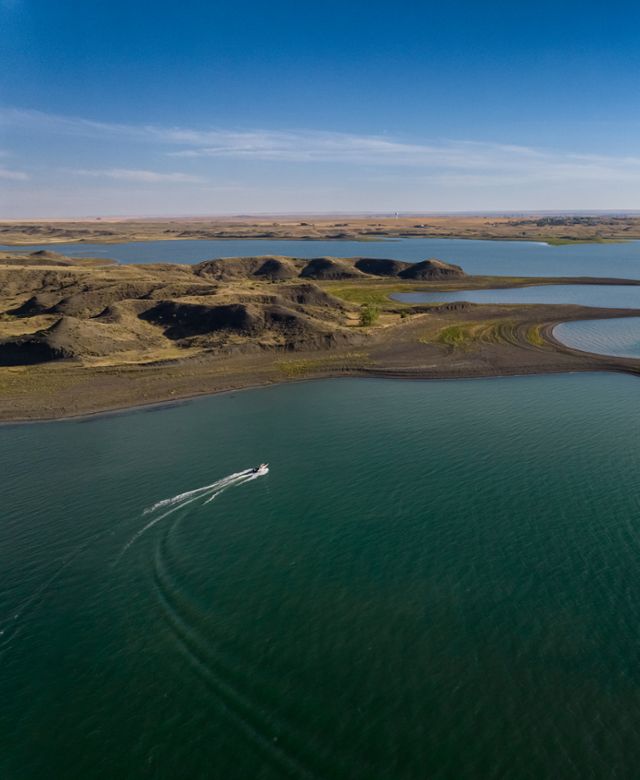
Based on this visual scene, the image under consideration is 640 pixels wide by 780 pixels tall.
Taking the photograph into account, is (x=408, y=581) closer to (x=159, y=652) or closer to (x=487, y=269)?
(x=159, y=652)

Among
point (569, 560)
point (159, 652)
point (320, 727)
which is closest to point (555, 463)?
point (569, 560)

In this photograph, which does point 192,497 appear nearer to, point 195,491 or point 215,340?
point 195,491

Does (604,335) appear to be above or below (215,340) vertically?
below

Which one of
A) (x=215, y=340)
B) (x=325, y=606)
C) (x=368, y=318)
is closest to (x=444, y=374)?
(x=368, y=318)

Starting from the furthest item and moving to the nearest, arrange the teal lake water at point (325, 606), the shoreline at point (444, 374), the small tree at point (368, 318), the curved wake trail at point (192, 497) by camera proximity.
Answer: the small tree at point (368, 318) < the shoreline at point (444, 374) < the curved wake trail at point (192, 497) < the teal lake water at point (325, 606)

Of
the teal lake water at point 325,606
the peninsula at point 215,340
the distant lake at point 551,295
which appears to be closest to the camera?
the teal lake water at point 325,606

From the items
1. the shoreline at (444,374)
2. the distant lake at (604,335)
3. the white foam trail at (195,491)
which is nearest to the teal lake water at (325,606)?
the white foam trail at (195,491)

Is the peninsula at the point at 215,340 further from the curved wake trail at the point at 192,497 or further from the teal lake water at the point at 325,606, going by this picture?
the curved wake trail at the point at 192,497
